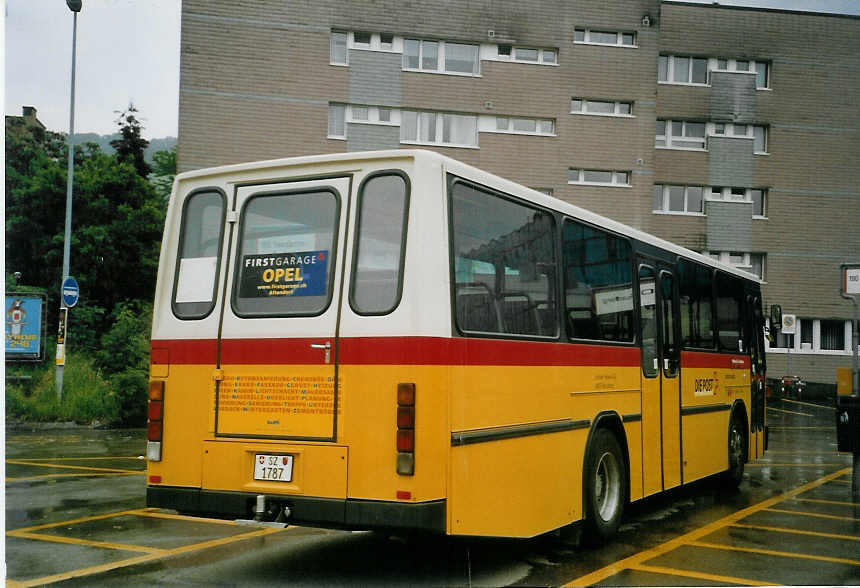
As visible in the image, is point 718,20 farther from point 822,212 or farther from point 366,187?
point 366,187

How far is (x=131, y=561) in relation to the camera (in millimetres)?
7547

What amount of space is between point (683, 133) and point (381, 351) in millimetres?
35224

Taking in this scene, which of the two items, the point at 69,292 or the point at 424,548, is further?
the point at 69,292

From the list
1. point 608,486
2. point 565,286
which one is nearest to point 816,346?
point 608,486

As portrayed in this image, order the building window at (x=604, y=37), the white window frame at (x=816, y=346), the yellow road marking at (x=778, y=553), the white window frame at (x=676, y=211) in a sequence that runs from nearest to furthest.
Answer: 1. the yellow road marking at (x=778, y=553)
2. the building window at (x=604, y=37)
3. the white window frame at (x=816, y=346)
4. the white window frame at (x=676, y=211)

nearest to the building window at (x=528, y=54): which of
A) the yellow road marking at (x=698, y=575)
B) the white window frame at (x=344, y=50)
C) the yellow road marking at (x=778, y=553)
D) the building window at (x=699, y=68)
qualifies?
the building window at (x=699, y=68)

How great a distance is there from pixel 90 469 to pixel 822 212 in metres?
33.5

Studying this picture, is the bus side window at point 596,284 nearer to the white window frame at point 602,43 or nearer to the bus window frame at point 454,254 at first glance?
the bus window frame at point 454,254

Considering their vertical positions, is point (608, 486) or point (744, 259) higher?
point (744, 259)

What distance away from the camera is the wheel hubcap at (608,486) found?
8.38m

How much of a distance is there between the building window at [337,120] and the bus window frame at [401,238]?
28767mm

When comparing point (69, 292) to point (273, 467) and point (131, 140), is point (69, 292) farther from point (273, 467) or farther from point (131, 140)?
point (131, 140)

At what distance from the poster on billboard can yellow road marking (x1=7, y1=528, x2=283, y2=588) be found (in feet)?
46.2

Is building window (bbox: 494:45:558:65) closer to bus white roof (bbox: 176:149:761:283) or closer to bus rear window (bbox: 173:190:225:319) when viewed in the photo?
bus white roof (bbox: 176:149:761:283)
